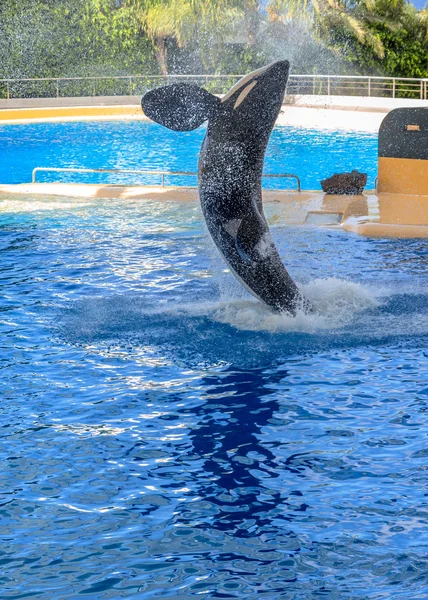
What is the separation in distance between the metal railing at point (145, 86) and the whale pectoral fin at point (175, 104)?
80.1 feet

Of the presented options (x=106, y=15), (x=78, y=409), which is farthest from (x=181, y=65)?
(x=78, y=409)

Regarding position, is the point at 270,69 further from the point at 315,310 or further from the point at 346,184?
the point at 346,184

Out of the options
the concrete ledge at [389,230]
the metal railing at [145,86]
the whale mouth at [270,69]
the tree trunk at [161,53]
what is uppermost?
the tree trunk at [161,53]

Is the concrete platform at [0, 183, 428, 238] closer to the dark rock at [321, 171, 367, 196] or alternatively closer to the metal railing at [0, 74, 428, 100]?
the dark rock at [321, 171, 367, 196]

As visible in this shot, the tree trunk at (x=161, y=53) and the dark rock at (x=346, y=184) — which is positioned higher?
the tree trunk at (x=161, y=53)

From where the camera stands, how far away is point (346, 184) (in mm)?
13531

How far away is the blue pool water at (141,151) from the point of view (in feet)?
63.7

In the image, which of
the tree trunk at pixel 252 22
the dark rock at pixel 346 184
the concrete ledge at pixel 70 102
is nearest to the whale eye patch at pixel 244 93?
the dark rock at pixel 346 184

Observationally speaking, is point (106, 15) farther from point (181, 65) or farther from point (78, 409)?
point (78, 409)

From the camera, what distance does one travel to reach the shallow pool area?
172 inches

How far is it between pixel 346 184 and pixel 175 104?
24.8ft

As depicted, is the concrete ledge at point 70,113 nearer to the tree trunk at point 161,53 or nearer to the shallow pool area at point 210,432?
the tree trunk at point 161,53

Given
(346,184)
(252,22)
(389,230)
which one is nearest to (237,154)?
(389,230)

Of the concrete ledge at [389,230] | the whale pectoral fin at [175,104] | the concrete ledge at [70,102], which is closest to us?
the whale pectoral fin at [175,104]
